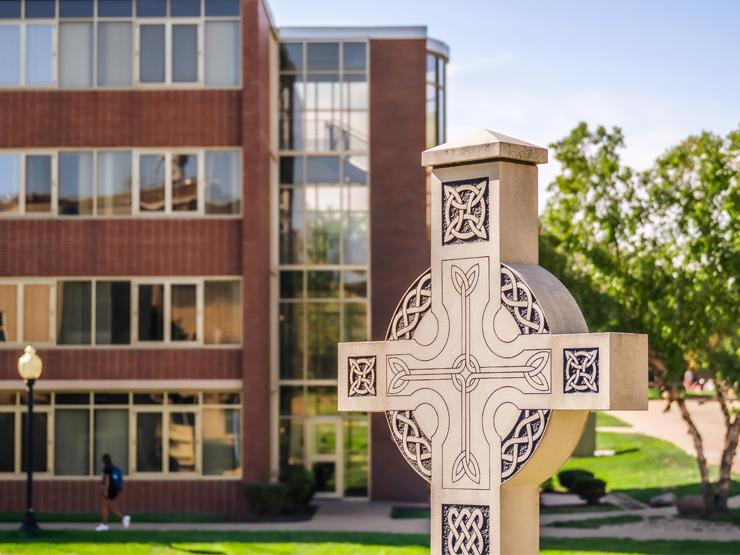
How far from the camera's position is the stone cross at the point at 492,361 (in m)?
8.93

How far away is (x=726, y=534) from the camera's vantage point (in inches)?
1103

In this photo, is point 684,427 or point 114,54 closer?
point 114,54

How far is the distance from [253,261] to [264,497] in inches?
203

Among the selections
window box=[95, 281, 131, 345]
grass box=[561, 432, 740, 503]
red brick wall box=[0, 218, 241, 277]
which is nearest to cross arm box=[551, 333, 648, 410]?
red brick wall box=[0, 218, 241, 277]

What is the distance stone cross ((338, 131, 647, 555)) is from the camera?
8.93 m

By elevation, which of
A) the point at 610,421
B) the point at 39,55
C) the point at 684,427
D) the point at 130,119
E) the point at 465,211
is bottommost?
the point at 610,421

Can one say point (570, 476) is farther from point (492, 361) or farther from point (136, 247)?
point (492, 361)

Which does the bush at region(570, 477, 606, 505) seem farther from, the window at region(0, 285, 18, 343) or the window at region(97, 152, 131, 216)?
the window at region(0, 285, 18, 343)

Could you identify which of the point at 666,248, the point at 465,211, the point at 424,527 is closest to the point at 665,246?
the point at 666,248

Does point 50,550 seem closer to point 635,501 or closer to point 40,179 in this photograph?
point 40,179

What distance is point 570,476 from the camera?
3722 centimetres

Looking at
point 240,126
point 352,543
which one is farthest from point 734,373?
point 240,126

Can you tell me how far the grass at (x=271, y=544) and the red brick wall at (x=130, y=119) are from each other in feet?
29.9

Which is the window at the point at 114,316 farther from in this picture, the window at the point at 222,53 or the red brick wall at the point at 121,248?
the window at the point at 222,53
